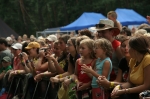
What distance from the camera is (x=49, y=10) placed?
212ft

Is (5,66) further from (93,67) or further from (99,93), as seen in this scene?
(99,93)

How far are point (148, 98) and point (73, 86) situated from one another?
2587mm

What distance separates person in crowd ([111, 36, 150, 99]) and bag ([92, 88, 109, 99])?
608mm

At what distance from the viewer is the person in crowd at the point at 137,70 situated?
16.0 ft

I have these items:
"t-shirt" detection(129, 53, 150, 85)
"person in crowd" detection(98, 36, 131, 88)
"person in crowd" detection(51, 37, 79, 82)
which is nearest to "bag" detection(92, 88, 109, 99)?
"person in crowd" detection(98, 36, 131, 88)

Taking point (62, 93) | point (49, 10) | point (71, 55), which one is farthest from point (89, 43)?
point (49, 10)

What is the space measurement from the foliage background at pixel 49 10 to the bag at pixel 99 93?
46077 millimetres

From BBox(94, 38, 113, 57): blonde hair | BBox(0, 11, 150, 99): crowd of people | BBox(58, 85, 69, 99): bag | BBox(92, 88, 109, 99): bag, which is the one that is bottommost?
BBox(58, 85, 69, 99): bag

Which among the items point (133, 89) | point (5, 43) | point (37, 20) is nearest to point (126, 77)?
point (133, 89)

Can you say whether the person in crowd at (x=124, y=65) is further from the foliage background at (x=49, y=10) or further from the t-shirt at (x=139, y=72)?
the foliage background at (x=49, y=10)

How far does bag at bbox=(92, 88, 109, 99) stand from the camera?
578 cm

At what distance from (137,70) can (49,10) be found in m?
60.4

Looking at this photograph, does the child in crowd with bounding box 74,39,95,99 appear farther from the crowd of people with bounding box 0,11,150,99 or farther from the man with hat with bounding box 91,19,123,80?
the man with hat with bounding box 91,19,123,80

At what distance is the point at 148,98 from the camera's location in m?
4.31
